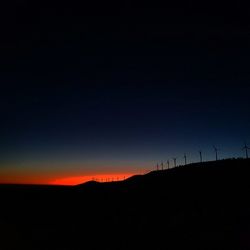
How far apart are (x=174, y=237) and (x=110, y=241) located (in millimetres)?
9638

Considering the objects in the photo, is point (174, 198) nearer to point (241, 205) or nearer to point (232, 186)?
point (232, 186)

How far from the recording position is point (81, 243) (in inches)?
1962

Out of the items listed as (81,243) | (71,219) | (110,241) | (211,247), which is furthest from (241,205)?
(71,219)

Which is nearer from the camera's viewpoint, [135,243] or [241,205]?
[135,243]

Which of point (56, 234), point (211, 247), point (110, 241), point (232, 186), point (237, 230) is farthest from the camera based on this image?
point (232, 186)

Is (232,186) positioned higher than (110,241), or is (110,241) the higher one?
(232,186)

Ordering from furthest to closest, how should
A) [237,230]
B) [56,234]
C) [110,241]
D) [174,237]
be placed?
[56,234] → [110,241] → [174,237] → [237,230]

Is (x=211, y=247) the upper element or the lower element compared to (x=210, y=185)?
lower

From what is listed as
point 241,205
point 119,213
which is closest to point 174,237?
point 241,205

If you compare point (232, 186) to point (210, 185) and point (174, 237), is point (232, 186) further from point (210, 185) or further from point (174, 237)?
point (174, 237)

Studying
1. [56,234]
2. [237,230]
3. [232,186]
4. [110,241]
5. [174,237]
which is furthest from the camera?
[232,186]

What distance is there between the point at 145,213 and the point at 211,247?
27.1m

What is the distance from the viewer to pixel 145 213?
6388cm

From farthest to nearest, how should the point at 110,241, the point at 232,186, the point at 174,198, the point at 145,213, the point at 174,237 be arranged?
the point at 174,198, the point at 232,186, the point at 145,213, the point at 110,241, the point at 174,237
